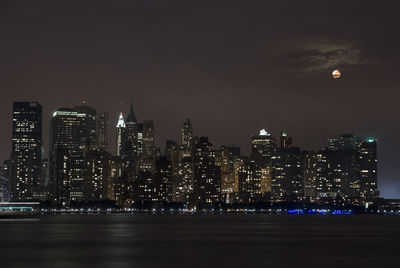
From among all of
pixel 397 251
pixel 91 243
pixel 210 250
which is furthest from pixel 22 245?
pixel 397 251

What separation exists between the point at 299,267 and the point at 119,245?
38.5 meters

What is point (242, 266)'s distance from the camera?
75500 millimetres

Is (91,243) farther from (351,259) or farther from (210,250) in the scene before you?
(351,259)

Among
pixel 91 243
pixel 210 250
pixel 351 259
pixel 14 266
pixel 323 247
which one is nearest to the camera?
pixel 14 266

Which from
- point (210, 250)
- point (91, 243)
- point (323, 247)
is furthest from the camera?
point (91, 243)

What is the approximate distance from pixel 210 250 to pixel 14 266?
28807 millimetres

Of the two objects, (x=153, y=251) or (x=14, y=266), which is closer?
(x=14, y=266)

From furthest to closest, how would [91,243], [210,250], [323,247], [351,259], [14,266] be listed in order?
1. [91,243]
2. [323,247]
3. [210,250]
4. [351,259]
5. [14,266]

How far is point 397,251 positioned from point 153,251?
3063 centimetres

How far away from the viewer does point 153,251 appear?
9656cm

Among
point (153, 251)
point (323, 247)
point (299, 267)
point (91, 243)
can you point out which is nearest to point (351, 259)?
point (299, 267)

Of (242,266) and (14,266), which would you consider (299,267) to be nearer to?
(242,266)

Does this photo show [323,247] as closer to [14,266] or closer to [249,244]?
[249,244]

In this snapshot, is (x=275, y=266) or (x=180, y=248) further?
(x=180, y=248)
